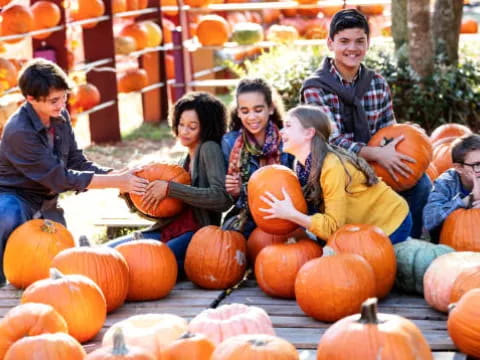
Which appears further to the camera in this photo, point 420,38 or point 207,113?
point 420,38

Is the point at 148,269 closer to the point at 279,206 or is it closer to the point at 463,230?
the point at 279,206

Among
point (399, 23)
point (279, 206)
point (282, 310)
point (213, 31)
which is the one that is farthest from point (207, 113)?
point (213, 31)

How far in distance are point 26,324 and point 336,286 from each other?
1356mm

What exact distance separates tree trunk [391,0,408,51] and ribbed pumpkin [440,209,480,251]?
4589 mm

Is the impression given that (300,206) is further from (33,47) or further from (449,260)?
(33,47)

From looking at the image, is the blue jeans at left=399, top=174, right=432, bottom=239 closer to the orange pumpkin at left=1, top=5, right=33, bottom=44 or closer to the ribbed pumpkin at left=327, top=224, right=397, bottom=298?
the ribbed pumpkin at left=327, top=224, right=397, bottom=298

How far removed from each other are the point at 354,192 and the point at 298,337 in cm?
99

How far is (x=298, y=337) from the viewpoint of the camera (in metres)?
3.74

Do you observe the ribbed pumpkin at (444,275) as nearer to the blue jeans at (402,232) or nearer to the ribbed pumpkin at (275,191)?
the blue jeans at (402,232)

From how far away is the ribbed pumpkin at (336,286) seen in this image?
12.6ft

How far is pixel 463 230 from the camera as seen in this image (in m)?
4.45

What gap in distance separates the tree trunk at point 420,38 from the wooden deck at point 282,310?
155 inches

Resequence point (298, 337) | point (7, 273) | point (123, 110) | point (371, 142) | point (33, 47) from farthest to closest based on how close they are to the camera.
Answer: point (123, 110)
point (33, 47)
point (371, 142)
point (7, 273)
point (298, 337)

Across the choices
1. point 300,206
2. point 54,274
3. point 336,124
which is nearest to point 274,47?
point 336,124
